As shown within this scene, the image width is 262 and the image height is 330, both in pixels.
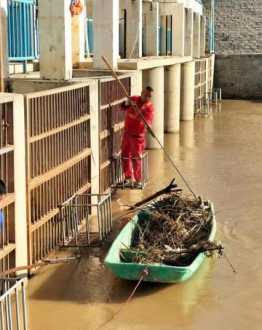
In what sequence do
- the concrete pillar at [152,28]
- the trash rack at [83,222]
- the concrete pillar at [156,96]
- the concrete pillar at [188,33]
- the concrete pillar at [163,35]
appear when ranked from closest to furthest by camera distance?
the trash rack at [83,222] → the concrete pillar at [156,96] → the concrete pillar at [152,28] → the concrete pillar at [188,33] → the concrete pillar at [163,35]

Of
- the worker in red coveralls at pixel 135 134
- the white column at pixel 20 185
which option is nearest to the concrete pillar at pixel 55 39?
the worker in red coveralls at pixel 135 134

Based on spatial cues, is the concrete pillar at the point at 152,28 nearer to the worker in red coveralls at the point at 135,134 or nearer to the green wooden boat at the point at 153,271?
the worker in red coveralls at the point at 135,134

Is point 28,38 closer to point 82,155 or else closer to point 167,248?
point 82,155

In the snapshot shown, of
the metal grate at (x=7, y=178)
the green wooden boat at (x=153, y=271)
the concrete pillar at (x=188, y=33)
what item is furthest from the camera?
the concrete pillar at (x=188, y=33)

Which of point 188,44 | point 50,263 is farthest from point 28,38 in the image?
point 188,44

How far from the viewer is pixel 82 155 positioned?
35.9 feet

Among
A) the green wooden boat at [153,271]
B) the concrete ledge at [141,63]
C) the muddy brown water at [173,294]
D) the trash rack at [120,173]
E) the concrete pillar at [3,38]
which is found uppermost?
the concrete pillar at [3,38]

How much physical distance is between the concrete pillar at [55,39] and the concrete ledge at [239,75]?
23.2 metres

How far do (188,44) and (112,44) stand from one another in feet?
40.6

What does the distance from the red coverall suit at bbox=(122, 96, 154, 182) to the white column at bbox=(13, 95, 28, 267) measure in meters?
4.71

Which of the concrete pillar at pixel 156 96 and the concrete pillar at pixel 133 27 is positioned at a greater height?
the concrete pillar at pixel 133 27

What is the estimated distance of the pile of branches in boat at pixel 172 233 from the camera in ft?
28.1

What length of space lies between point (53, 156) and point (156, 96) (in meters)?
9.45

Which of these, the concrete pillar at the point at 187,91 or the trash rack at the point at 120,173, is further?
the concrete pillar at the point at 187,91
